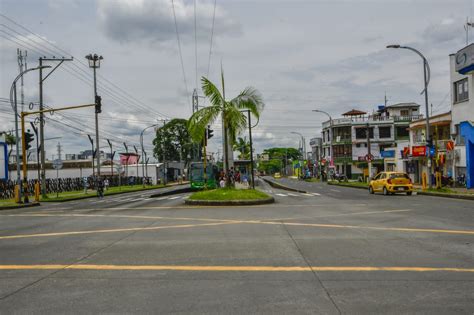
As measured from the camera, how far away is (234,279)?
6766 millimetres

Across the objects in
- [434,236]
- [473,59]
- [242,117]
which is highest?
[473,59]

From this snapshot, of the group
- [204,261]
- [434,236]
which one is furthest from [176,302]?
[434,236]

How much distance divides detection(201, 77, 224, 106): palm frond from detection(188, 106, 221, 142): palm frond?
32 cm

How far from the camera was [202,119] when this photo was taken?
82.5 feet

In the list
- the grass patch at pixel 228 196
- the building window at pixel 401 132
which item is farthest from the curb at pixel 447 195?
the building window at pixel 401 132

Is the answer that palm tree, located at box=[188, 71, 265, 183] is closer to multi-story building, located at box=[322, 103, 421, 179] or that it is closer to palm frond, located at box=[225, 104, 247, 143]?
palm frond, located at box=[225, 104, 247, 143]

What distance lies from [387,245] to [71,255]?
19.6 feet

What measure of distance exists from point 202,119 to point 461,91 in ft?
77.8

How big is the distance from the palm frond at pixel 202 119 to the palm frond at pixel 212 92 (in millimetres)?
315

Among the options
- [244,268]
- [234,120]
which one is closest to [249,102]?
[234,120]

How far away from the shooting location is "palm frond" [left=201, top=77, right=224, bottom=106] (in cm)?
2503

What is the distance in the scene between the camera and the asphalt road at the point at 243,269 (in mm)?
5527

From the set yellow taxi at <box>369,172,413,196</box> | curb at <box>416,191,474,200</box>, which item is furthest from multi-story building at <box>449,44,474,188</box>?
yellow taxi at <box>369,172,413,196</box>

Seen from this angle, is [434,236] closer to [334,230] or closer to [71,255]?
[334,230]
